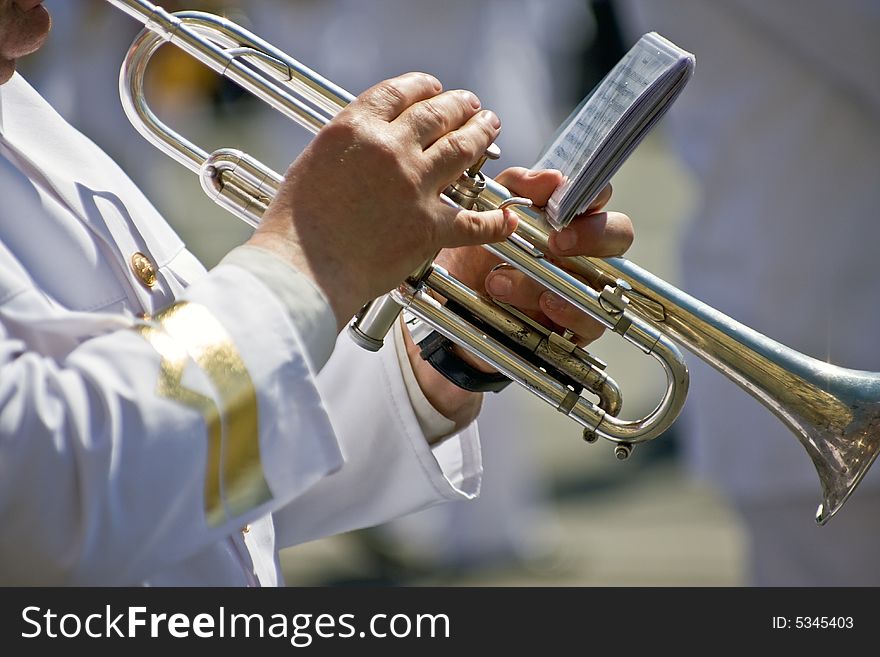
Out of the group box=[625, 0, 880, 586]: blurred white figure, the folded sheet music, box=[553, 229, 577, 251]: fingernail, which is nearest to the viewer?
the folded sheet music

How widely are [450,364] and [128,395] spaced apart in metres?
0.65

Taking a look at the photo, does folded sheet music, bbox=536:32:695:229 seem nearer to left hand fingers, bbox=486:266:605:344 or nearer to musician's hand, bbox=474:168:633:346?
musician's hand, bbox=474:168:633:346

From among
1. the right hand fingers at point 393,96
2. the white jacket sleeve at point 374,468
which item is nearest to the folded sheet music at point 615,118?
the right hand fingers at point 393,96

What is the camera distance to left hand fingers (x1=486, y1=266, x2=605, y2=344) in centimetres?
169

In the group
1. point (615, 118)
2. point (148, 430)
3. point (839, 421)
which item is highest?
point (615, 118)

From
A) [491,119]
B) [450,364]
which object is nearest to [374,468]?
[450,364]

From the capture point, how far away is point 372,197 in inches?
49.7

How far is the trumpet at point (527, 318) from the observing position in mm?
1581

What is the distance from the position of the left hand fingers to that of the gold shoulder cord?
598 millimetres

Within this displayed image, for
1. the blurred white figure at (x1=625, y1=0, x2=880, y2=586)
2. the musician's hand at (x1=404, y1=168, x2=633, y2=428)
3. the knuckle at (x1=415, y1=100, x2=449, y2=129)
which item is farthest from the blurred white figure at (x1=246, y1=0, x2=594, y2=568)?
the knuckle at (x1=415, y1=100, x2=449, y2=129)

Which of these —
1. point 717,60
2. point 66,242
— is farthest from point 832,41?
point 66,242

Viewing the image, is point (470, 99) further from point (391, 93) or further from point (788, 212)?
point (788, 212)

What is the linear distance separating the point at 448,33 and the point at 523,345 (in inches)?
94.2

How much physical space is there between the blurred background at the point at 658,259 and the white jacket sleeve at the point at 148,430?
149cm
